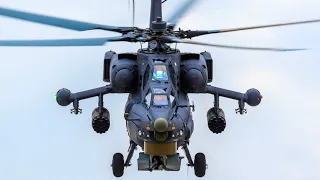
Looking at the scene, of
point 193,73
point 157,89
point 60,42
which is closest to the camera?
point 60,42

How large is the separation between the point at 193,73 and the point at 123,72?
239 cm

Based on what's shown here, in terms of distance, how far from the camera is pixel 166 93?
21.9m

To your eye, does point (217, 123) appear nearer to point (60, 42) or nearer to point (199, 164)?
point (199, 164)

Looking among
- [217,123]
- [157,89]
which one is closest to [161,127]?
[157,89]

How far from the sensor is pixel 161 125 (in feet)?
67.2

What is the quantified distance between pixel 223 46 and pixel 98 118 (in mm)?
5697

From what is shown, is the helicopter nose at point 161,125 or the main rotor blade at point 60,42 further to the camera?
the helicopter nose at point 161,125

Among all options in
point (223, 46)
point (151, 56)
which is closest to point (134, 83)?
point (151, 56)

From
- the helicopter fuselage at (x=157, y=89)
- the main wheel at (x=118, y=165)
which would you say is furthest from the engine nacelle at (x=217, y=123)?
the main wheel at (x=118, y=165)

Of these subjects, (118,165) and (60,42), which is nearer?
(60,42)

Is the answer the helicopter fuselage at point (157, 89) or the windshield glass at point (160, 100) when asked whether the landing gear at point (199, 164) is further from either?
the windshield glass at point (160, 100)

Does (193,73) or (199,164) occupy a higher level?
(193,73)

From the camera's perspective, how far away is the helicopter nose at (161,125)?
20484 millimetres

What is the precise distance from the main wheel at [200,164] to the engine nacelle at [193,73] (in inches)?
89.0
